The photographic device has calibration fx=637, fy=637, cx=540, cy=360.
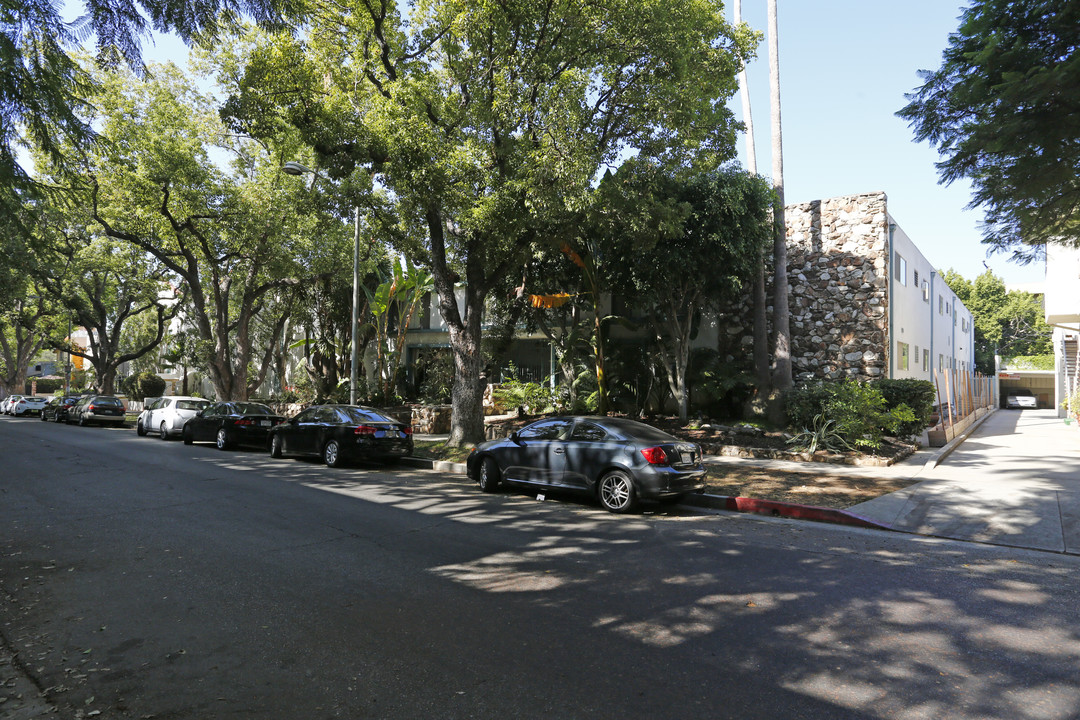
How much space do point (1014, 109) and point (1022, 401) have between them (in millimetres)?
45976

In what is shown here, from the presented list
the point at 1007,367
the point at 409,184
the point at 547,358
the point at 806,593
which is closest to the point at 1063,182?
the point at 806,593

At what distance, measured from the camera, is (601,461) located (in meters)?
9.64

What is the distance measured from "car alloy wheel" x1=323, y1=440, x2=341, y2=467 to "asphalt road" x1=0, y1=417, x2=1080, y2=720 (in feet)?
15.8

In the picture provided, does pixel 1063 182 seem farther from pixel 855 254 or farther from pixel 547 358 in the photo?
pixel 547 358

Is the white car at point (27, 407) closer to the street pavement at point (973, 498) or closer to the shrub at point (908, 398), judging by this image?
the street pavement at point (973, 498)

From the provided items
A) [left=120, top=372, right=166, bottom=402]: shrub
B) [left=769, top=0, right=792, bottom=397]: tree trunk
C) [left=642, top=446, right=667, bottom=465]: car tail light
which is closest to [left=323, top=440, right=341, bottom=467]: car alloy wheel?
[left=642, top=446, right=667, bottom=465]: car tail light

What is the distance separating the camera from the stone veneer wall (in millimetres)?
18125

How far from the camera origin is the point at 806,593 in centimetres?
565

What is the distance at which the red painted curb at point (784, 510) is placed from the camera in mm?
8852

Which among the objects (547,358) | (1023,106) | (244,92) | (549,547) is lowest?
(549,547)

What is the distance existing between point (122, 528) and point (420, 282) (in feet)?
55.1

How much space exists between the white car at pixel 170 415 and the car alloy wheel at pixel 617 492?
16.4 meters

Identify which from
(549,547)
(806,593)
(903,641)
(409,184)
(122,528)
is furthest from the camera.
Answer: (409,184)

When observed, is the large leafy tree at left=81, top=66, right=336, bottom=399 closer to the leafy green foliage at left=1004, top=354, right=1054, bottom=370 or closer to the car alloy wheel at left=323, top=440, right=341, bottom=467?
the car alloy wheel at left=323, top=440, right=341, bottom=467
